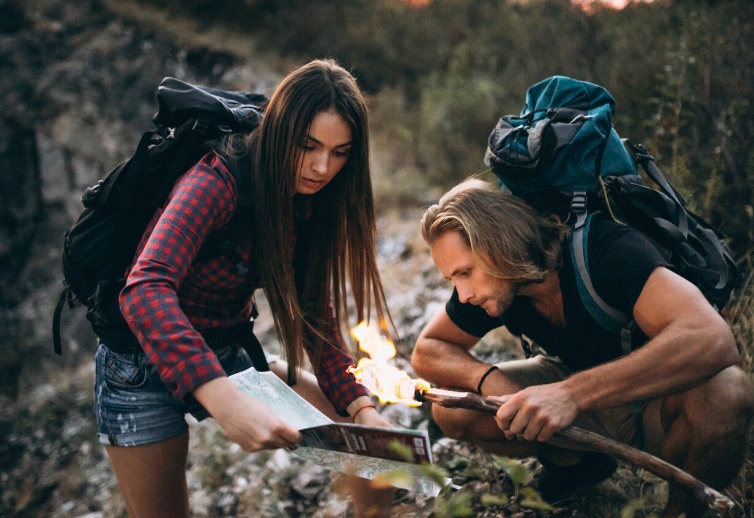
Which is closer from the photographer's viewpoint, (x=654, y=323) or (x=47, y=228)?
(x=654, y=323)

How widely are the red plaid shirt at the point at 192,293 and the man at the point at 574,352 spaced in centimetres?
52

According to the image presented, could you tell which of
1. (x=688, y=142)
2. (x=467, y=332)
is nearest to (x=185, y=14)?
(x=688, y=142)

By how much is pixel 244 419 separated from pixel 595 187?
1.58 meters

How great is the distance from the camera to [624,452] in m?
2.06

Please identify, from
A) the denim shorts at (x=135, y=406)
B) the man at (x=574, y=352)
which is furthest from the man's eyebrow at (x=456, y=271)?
the denim shorts at (x=135, y=406)

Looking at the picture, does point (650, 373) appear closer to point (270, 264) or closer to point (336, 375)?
point (336, 375)

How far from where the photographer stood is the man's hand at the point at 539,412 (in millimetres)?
2205

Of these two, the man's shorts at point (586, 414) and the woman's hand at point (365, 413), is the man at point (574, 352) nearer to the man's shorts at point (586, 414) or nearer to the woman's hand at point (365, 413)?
the man's shorts at point (586, 414)

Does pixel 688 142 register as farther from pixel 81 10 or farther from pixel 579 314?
pixel 81 10

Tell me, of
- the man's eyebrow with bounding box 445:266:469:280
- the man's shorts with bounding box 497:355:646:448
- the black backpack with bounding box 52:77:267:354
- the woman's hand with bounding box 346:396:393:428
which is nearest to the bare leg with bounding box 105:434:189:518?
the black backpack with bounding box 52:77:267:354

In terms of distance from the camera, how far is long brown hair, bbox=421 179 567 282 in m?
2.48

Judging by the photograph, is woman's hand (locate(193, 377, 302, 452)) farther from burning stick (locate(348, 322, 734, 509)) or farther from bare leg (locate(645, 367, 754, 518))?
bare leg (locate(645, 367, 754, 518))

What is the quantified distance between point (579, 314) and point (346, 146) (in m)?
1.14

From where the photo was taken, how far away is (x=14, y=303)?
7090 millimetres
